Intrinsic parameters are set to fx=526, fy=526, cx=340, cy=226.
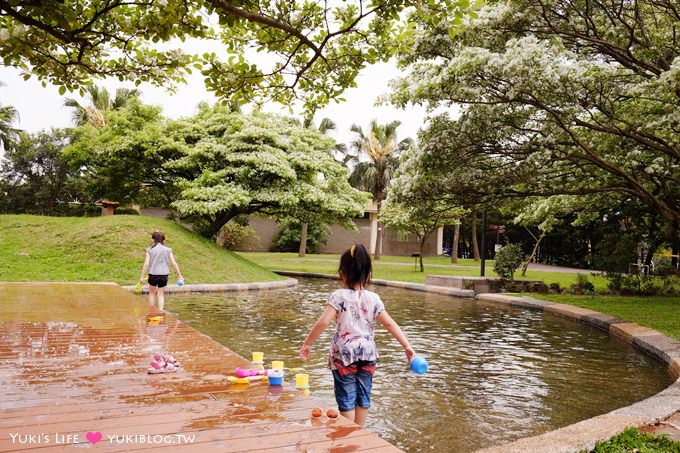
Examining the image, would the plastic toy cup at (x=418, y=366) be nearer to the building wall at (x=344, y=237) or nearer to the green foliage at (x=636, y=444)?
the green foliage at (x=636, y=444)

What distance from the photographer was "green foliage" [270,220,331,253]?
136 ft

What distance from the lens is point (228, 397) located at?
179 inches

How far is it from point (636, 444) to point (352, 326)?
243cm

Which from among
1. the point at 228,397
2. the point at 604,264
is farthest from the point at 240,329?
the point at 604,264

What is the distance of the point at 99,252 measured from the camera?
17.8 m

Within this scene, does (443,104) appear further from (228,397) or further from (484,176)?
(228,397)

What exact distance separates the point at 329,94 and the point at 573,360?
588cm

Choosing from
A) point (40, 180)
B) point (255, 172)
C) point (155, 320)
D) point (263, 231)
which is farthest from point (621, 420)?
point (263, 231)

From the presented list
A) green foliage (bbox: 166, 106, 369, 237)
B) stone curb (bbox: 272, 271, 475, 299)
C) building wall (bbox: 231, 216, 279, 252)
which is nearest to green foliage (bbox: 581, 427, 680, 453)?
stone curb (bbox: 272, 271, 475, 299)

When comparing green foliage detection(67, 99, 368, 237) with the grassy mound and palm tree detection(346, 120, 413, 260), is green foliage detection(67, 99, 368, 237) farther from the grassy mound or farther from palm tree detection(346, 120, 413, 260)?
palm tree detection(346, 120, 413, 260)

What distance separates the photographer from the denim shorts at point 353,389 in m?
4.10

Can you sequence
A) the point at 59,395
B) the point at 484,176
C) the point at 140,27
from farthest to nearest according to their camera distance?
the point at 484,176, the point at 140,27, the point at 59,395

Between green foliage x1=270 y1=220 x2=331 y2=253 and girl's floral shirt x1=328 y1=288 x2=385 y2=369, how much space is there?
37.1 meters

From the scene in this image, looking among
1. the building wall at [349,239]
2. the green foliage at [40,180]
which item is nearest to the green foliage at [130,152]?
the green foliage at [40,180]
